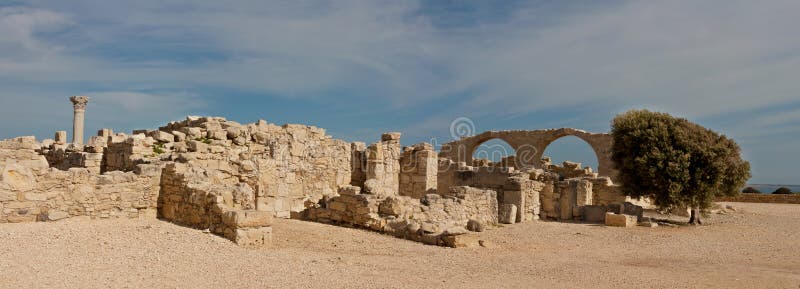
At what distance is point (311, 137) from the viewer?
14.2m

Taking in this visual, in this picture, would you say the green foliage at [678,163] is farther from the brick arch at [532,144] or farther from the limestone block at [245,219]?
the limestone block at [245,219]

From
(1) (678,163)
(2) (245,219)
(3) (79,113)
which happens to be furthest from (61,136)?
(1) (678,163)

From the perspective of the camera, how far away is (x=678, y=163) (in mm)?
15328

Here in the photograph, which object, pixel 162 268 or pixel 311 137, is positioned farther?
pixel 311 137

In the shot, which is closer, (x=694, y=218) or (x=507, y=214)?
(x=507, y=214)

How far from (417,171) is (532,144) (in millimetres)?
15538

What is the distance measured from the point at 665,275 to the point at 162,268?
20.2 feet

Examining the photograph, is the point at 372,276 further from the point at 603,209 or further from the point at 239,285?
the point at 603,209

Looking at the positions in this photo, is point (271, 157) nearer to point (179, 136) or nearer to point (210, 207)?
point (179, 136)

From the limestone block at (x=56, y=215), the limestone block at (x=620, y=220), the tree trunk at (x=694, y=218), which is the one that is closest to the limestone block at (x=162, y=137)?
the limestone block at (x=56, y=215)

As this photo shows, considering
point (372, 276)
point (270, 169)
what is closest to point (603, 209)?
point (270, 169)

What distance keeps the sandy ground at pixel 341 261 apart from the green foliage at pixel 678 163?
425cm

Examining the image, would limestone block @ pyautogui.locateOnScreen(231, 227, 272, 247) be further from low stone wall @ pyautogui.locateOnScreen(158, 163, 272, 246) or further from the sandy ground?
the sandy ground

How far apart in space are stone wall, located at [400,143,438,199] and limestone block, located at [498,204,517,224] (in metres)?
2.81
